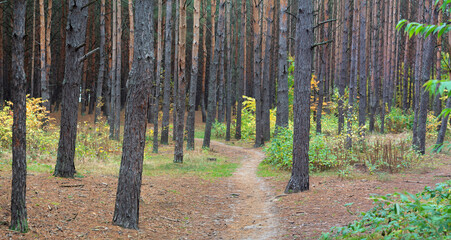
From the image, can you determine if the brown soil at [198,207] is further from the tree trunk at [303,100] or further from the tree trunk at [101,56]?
the tree trunk at [101,56]

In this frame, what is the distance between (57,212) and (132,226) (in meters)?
1.26

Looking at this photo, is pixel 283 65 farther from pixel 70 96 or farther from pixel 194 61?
pixel 70 96

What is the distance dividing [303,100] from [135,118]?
4.43 m

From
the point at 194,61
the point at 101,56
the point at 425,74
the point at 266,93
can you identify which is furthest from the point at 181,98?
the point at 101,56

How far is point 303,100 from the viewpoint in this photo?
8.61m

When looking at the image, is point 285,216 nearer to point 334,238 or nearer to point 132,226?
point 334,238

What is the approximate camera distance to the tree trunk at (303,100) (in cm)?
860

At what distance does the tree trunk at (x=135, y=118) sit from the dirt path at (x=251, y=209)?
181 cm

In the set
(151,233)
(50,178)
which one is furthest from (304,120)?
(50,178)

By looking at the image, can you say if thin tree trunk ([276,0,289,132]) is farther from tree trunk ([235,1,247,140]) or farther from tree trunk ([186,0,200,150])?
tree trunk ([235,1,247,140])

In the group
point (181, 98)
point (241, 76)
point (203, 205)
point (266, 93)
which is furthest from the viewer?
point (241, 76)

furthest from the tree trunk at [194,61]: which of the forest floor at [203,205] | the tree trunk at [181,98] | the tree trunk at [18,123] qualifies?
the tree trunk at [18,123]

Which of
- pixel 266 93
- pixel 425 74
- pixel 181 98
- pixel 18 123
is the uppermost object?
pixel 425 74

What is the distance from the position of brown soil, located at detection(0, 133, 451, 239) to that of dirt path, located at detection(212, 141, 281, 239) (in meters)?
0.02
